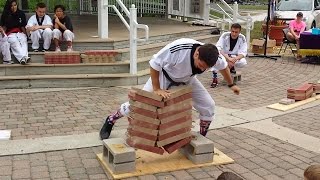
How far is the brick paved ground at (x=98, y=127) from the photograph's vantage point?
188 inches

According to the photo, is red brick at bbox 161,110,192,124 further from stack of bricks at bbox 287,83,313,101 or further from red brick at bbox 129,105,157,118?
stack of bricks at bbox 287,83,313,101

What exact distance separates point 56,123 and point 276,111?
3.36 m

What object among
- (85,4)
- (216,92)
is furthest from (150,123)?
(85,4)

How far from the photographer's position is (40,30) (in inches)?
364

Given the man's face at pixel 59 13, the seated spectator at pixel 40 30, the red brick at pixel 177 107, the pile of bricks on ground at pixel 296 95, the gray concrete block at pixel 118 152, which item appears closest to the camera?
the gray concrete block at pixel 118 152

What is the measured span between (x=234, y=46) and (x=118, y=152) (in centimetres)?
527

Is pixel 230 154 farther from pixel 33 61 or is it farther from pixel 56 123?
pixel 33 61

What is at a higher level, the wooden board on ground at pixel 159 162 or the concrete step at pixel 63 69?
the concrete step at pixel 63 69

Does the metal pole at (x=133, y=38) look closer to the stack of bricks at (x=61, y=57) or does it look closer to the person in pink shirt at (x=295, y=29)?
the stack of bricks at (x=61, y=57)

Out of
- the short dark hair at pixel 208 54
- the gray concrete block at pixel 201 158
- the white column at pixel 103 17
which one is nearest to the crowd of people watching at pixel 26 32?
the white column at pixel 103 17

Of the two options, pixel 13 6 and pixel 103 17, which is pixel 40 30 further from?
pixel 103 17

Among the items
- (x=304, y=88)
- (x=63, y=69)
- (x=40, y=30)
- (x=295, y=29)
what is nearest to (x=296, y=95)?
(x=304, y=88)

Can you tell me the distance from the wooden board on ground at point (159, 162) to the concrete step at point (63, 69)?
13.5 feet

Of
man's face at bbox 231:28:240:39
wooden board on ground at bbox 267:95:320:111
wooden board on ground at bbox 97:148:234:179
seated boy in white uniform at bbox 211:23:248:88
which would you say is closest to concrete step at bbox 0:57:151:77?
seated boy in white uniform at bbox 211:23:248:88
